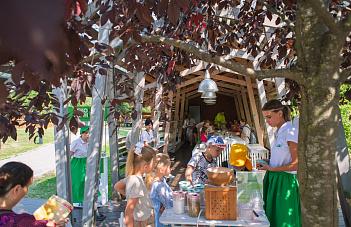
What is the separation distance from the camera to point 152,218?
2.57 metres

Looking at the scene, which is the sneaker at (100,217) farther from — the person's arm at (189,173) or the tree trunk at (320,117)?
the tree trunk at (320,117)

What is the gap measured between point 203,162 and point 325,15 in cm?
239

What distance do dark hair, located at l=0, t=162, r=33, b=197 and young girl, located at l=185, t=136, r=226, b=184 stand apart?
5.86ft

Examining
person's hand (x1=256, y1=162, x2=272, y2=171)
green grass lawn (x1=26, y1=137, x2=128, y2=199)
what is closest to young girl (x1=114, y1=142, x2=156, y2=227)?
person's hand (x1=256, y1=162, x2=272, y2=171)

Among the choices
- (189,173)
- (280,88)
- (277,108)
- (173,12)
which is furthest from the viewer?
(280,88)

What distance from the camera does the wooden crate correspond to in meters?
2.12

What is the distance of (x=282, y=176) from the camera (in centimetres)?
243

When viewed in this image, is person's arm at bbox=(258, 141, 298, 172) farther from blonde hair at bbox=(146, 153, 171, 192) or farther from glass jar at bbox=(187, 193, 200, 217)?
blonde hair at bbox=(146, 153, 171, 192)

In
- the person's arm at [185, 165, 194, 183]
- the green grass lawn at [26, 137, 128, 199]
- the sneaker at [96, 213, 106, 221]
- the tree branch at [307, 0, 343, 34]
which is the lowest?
the green grass lawn at [26, 137, 128, 199]

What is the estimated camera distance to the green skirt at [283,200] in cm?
231

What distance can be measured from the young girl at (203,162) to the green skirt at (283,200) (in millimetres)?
771

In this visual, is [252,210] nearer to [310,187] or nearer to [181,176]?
[310,187]

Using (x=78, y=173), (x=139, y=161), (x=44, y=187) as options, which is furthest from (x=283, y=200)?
(x=44, y=187)

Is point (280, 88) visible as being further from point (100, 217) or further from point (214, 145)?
point (100, 217)
